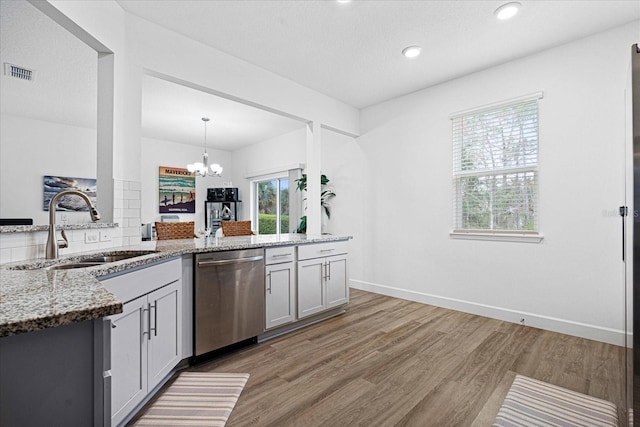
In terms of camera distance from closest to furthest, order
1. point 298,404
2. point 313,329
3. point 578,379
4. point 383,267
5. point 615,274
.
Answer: point 298,404
point 578,379
point 615,274
point 313,329
point 383,267

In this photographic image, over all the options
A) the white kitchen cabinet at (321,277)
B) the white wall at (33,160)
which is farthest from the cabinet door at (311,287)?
the white wall at (33,160)

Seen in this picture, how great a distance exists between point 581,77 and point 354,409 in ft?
11.3

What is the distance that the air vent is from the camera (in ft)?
11.4

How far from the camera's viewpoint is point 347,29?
2867 millimetres

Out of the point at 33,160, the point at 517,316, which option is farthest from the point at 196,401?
the point at 33,160

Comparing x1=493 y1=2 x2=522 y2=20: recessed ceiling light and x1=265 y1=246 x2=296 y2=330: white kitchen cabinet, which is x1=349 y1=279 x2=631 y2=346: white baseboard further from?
x1=493 y1=2 x2=522 y2=20: recessed ceiling light

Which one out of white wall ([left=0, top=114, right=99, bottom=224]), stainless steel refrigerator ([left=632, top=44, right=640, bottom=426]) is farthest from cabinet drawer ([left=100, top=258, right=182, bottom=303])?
white wall ([left=0, top=114, right=99, bottom=224])

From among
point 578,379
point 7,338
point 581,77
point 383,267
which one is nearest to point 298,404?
point 7,338

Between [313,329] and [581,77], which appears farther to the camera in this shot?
[313,329]

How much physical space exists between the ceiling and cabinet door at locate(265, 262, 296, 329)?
2139 mm

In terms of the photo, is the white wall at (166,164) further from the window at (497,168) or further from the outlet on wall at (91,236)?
the window at (497,168)

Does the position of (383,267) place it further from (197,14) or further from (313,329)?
(197,14)

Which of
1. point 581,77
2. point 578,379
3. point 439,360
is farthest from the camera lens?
point 581,77

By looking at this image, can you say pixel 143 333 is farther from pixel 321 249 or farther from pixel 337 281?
pixel 337 281
